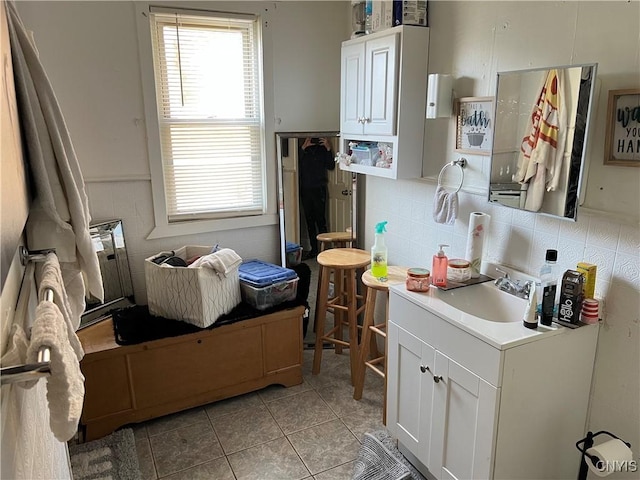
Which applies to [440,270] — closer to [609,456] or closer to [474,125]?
[474,125]

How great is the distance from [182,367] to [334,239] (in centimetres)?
130

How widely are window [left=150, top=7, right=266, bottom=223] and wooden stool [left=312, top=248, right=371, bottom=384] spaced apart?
70cm

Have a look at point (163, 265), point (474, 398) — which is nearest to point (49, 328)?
point (474, 398)

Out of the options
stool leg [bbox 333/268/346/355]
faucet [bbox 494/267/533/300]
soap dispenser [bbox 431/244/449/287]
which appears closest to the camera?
faucet [bbox 494/267/533/300]

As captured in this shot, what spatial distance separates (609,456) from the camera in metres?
1.62

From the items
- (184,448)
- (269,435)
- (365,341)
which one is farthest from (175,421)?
(365,341)

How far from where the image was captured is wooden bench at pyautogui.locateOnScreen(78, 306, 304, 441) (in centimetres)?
238

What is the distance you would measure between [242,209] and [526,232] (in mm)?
1814

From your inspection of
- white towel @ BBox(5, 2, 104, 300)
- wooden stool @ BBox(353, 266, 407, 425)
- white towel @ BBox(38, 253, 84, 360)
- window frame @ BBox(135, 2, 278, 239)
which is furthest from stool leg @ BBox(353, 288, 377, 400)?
white towel @ BBox(38, 253, 84, 360)

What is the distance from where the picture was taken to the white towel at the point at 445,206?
2.28 metres

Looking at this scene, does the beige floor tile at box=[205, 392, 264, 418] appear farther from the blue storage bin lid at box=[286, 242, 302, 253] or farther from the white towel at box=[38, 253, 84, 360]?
the white towel at box=[38, 253, 84, 360]

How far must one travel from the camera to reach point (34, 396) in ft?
3.34

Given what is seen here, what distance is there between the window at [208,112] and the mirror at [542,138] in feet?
5.31

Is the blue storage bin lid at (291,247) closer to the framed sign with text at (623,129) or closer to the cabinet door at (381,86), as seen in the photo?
the cabinet door at (381,86)
